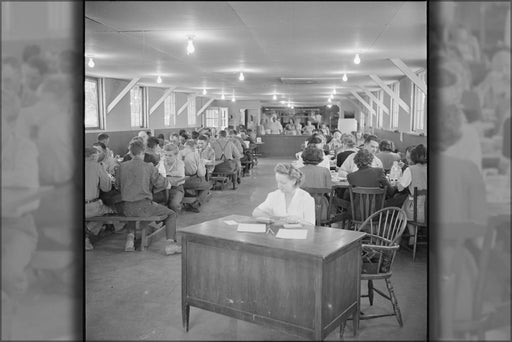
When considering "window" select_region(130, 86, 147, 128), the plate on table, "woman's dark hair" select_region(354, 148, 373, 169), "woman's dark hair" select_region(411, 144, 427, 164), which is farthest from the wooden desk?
"window" select_region(130, 86, 147, 128)

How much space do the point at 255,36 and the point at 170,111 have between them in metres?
10.0

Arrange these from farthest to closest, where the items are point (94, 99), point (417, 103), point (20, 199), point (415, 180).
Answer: point (417, 103)
point (94, 99)
point (415, 180)
point (20, 199)

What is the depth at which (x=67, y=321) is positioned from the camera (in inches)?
118

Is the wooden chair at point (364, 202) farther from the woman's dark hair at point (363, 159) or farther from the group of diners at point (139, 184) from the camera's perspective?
the group of diners at point (139, 184)

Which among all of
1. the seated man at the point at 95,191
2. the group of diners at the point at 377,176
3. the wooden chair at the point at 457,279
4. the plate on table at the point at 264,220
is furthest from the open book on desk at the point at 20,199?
the group of diners at the point at 377,176

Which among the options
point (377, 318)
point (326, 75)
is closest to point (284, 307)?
point (377, 318)

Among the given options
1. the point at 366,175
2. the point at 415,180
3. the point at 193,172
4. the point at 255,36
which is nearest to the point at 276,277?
the point at 415,180

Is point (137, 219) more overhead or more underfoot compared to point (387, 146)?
more underfoot

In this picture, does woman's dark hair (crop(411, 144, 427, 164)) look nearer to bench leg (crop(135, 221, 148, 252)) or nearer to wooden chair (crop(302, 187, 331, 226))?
wooden chair (crop(302, 187, 331, 226))

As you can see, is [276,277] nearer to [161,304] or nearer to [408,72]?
[161,304]

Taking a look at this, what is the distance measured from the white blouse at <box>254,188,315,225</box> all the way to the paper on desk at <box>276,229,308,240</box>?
1.40 ft

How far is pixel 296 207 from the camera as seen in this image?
3.73m

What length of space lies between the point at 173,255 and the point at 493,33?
367cm

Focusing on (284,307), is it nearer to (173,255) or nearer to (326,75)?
(173,255)
